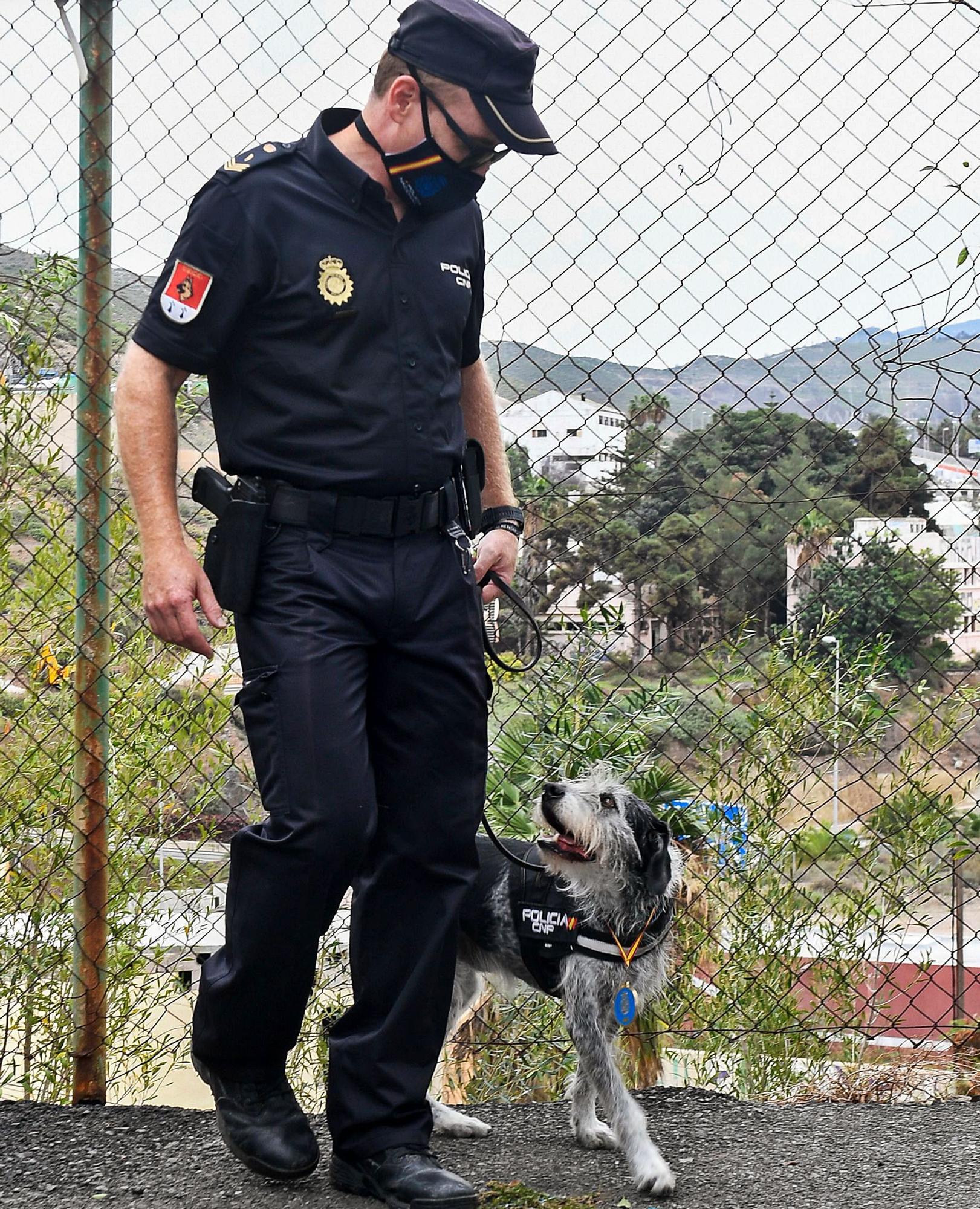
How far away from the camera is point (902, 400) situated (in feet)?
9.91

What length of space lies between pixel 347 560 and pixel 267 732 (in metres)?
0.36

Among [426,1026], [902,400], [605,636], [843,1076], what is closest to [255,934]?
[426,1026]

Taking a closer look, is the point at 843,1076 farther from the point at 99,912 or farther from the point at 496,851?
the point at 99,912

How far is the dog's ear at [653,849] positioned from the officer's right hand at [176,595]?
3.60 ft

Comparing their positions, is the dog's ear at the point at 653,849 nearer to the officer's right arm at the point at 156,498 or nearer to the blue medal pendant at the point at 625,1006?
the blue medal pendant at the point at 625,1006

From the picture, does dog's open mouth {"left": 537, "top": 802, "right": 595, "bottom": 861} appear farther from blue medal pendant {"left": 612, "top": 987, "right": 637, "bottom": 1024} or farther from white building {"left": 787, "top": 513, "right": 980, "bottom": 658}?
white building {"left": 787, "top": 513, "right": 980, "bottom": 658}

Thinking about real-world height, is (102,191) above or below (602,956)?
above

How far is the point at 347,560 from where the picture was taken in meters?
2.23

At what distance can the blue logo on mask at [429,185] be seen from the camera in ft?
7.40

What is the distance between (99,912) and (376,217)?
183 cm

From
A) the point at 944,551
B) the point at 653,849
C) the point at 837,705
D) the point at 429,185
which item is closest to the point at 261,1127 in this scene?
the point at 653,849

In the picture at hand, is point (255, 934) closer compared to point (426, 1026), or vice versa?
point (255, 934)

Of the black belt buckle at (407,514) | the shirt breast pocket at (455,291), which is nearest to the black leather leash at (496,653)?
the black belt buckle at (407,514)

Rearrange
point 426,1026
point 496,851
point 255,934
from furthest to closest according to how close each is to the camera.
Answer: point 496,851 < point 426,1026 < point 255,934
